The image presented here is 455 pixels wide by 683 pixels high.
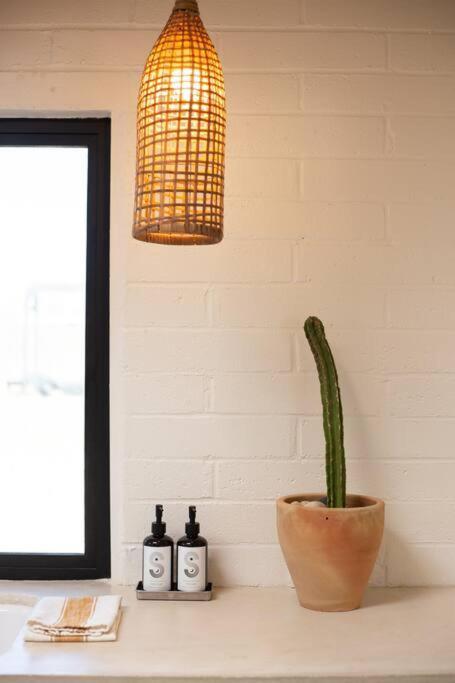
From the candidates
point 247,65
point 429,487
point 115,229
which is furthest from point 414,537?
point 247,65

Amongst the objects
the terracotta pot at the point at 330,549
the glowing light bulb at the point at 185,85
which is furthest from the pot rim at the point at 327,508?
the glowing light bulb at the point at 185,85

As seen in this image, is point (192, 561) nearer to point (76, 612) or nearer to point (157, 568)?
point (157, 568)

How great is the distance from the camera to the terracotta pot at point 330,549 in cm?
178

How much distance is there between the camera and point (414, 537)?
2066 mm

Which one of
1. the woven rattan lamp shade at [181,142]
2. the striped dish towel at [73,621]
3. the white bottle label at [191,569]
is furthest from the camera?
the white bottle label at [191,569]

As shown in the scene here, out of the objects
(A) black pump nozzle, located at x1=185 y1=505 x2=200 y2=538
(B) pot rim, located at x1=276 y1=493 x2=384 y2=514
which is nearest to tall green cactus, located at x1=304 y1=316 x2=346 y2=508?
(B) pot rim, located at x1=276 y1=493 x2=384 y2=514

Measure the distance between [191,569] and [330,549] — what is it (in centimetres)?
35

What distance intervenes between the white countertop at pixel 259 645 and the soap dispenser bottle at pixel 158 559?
5 centimetres

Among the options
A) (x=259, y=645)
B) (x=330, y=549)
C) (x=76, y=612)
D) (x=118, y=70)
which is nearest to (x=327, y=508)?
(x=330, y=549)

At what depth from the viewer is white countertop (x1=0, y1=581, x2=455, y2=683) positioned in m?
1.53

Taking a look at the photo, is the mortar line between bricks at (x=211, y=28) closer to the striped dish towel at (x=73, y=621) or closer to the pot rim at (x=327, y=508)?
the pot rim at (x=327, y=508)

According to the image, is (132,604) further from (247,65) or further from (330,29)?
(330,29)

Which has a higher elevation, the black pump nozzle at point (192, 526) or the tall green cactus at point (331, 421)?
the tall green cactus at point (331, 421)

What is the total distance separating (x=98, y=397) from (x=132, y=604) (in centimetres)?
51
